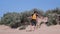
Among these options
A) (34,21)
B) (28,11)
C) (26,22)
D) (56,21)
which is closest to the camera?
(34,21)

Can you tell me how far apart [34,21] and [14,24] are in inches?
349

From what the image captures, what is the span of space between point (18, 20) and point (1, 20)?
4.46 metres

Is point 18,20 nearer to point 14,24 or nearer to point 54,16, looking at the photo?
point 14,24

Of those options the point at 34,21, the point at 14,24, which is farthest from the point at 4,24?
the point at 34,21

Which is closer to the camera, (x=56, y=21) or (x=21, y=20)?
(x=56, y=21)

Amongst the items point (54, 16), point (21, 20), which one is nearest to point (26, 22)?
point (21, 20)

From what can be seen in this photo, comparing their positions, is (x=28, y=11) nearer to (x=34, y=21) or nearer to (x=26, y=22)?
(x=26, y=22)

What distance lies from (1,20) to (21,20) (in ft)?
14.3

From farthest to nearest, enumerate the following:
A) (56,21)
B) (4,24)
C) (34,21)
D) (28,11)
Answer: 1. (28,11)
2. (4,24)
3. (56,21)
4. (34,21)

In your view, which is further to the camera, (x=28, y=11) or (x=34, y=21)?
(x=28, y=11)

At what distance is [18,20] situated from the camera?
2845cm

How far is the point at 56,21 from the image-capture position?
26.4 meters

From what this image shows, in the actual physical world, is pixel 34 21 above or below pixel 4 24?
above

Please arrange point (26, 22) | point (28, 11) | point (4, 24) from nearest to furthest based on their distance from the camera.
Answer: point (26, 22)
point (4, 24)
point (28, 11)
